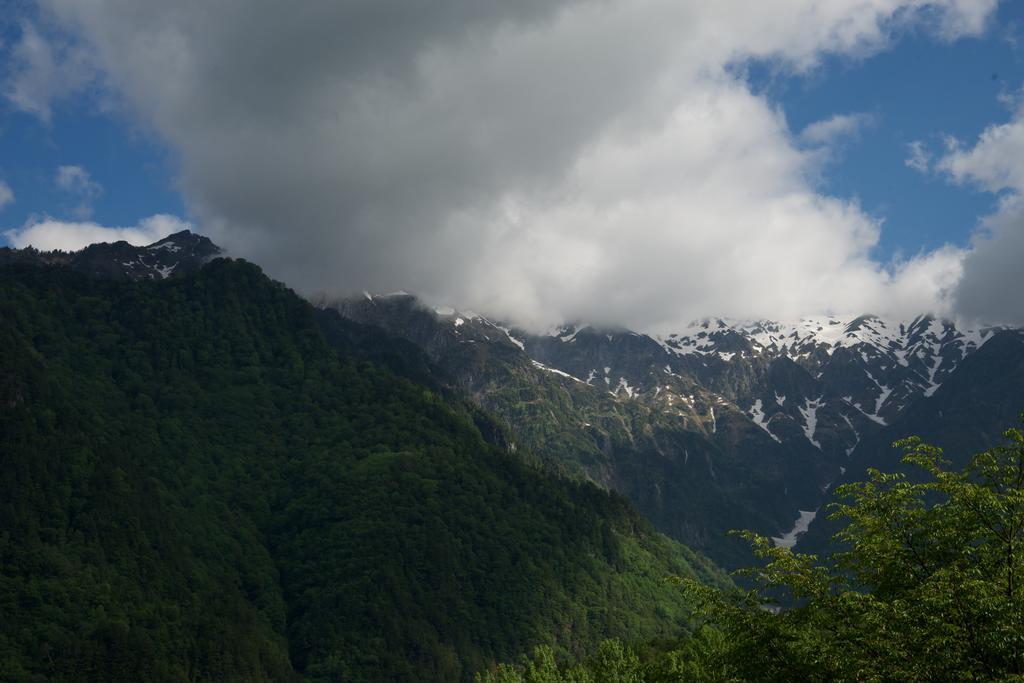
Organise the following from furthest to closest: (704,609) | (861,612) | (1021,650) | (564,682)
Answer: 1. (564,682)
2. (704,609)
3. (861,612)
4. (1021,650)

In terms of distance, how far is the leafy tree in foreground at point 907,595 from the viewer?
30.0 m

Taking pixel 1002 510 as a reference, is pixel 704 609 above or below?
below

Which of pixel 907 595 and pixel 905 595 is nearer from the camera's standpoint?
pixel 907 595

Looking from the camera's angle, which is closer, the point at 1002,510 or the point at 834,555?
the point at 1002,510

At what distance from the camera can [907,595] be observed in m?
33.6

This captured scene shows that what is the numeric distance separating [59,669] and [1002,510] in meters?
214

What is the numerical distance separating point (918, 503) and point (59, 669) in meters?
209

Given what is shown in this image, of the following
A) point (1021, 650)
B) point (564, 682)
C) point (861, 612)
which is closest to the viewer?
point (1021, 650)

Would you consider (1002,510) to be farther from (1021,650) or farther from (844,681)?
(844,681)

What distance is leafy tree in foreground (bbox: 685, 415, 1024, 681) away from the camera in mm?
29969

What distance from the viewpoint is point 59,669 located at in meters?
191

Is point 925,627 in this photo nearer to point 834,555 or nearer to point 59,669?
point 834,555

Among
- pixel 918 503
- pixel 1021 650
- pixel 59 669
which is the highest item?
pixel 918 503

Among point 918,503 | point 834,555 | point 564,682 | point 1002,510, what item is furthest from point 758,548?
point 564,682
